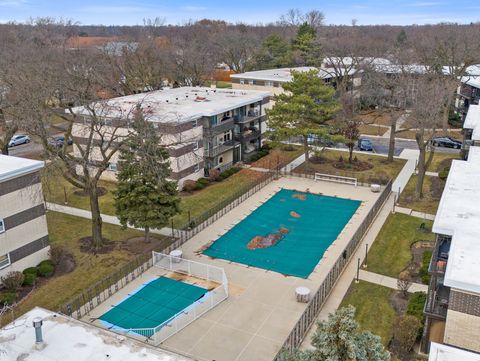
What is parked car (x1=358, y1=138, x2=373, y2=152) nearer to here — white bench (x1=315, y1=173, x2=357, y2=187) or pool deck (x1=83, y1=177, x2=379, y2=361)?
white bench (x1=315, y1=173, x2=357, y2=187)

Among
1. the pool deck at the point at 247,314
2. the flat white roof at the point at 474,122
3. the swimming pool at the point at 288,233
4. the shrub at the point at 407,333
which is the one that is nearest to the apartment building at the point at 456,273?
the shrub at the point at 407,333

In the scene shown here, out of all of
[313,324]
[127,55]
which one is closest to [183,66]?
[127,55]

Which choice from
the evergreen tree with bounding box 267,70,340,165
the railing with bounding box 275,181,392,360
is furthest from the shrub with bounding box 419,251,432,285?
the evergreen tree with bounding box 267,70,340,165

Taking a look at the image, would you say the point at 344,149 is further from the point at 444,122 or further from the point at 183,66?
the point at 183,66

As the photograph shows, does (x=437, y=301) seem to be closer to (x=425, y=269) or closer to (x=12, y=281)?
(x=425, y=269)

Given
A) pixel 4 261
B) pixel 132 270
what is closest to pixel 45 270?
pixel 4 261
